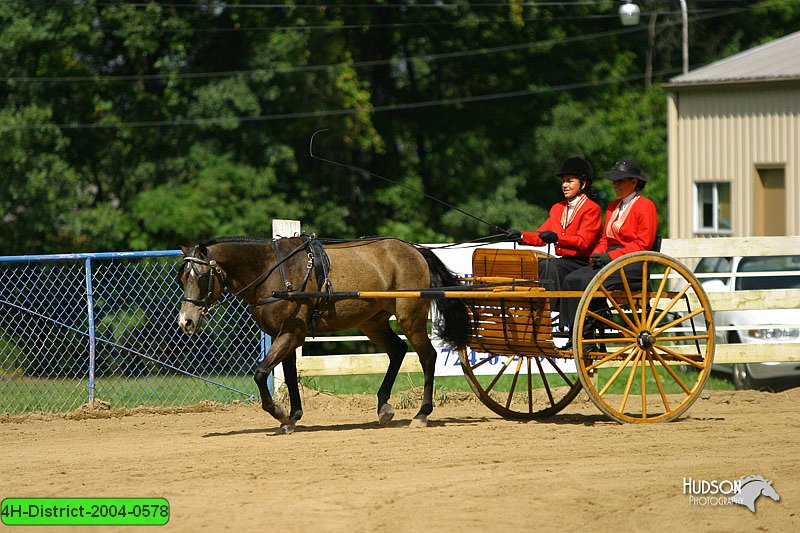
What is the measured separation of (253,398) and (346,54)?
51.2ft

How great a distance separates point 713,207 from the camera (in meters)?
26.3

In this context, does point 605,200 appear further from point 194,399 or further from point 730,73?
point 194,399

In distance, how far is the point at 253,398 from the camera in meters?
13.0

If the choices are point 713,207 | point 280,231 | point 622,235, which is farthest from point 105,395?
point 713,207

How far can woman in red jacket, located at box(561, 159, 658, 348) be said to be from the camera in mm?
10008

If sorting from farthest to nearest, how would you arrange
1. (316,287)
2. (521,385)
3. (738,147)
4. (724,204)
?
1. (724,204)
2. (738,147)
3. (521,385)
4. (316,287)

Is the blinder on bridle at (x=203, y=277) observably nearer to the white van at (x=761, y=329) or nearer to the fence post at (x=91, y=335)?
the fence post at (x=91, y=335)

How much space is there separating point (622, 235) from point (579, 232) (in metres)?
0.37

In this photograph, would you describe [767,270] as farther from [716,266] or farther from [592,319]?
[592,319]

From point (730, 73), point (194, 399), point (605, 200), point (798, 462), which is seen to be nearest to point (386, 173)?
point (605, 200)

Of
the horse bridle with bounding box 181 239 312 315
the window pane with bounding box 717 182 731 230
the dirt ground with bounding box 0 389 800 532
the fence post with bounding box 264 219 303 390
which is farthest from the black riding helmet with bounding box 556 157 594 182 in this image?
the window pane with bounding box 717 182 731 230

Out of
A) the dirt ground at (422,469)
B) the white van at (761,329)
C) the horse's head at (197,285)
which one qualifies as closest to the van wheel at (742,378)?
the white van at (761,329)

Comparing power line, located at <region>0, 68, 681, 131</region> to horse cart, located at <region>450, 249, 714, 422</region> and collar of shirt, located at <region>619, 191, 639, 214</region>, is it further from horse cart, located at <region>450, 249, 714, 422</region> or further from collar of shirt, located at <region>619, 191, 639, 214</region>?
collar of shirt, located at <region>619, 191, 639, 214</region>

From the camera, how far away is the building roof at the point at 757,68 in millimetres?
24516
